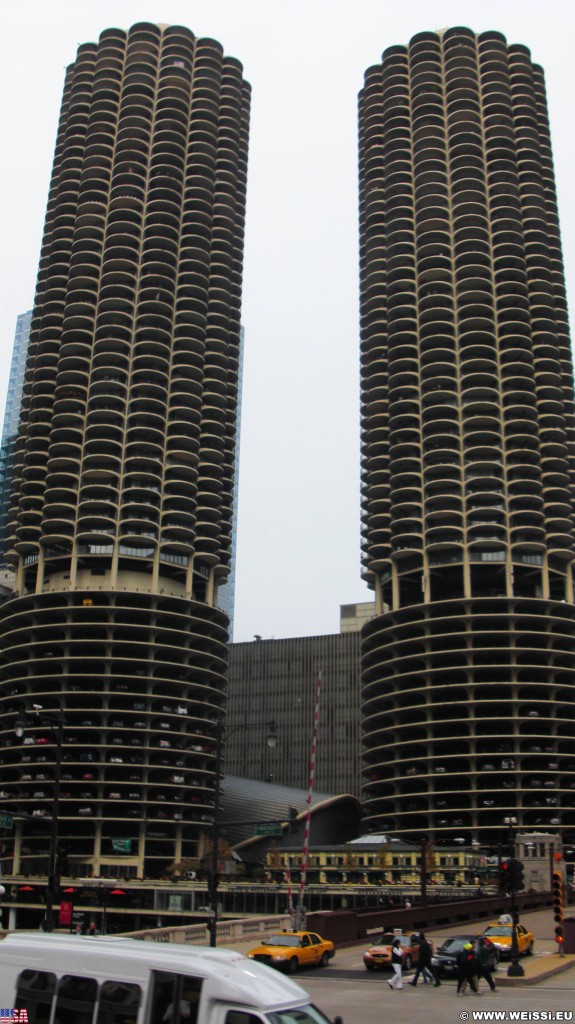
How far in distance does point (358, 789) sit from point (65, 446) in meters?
78.9

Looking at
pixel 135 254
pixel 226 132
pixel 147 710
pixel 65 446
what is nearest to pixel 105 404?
pixel 65 446

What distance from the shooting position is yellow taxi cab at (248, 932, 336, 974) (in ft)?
134

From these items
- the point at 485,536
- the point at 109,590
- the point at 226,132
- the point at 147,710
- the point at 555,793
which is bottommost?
the point at 555,793

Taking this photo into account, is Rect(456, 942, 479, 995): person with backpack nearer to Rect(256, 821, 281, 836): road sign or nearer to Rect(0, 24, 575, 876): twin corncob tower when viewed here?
Rect(256, 821, 281, 836): road sign

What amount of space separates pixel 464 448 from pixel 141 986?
5112 inches

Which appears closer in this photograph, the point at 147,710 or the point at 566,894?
the point at 566,894

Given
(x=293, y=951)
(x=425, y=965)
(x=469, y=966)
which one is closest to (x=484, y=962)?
(x=425, y=965)

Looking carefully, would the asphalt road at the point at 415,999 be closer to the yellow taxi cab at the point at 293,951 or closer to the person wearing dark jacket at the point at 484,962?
the person wearing dark jacket at the point at 484,962

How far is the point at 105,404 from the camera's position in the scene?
5615 inches

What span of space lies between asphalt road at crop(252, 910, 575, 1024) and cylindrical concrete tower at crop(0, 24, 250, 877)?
86.1 m

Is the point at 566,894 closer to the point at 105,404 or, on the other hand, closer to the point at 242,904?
the point at 242,904

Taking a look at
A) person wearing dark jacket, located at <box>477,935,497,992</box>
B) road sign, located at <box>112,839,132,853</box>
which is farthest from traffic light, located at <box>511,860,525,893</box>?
road sign, located at <box>112,839,132,853</box>

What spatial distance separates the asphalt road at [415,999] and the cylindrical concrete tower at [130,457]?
8610 cm

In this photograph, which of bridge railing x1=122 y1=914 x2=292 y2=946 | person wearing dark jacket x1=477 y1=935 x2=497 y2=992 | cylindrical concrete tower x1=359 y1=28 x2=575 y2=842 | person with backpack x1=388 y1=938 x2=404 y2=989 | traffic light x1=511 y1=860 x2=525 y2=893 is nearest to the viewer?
person wearing dark jacket x1=477 y1=935 x2=497 y2=992
